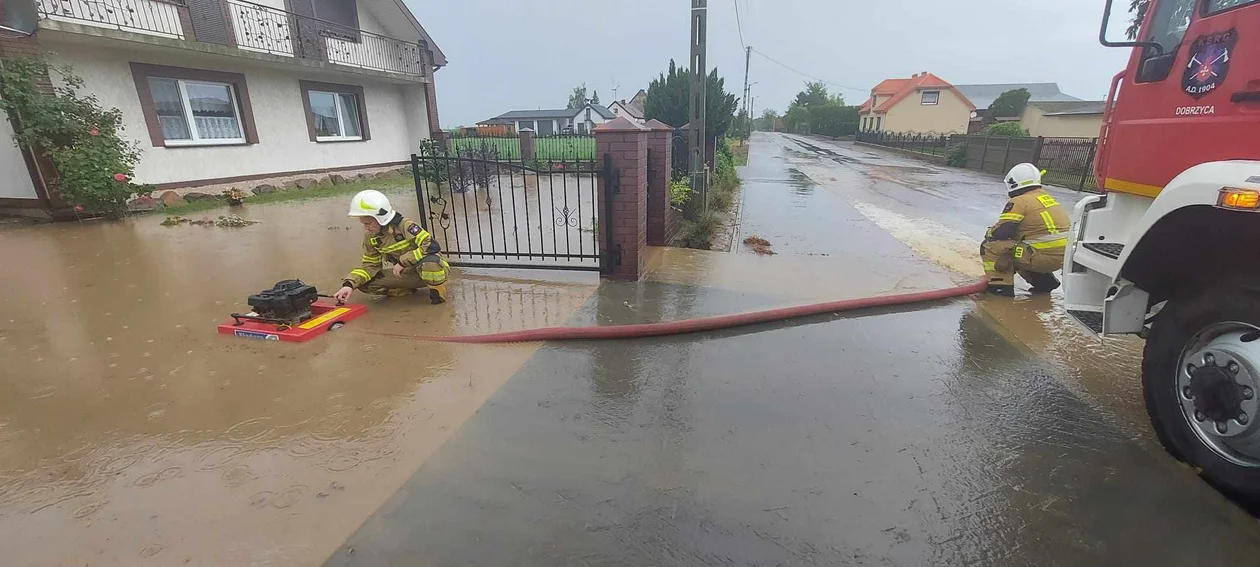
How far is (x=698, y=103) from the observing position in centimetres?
826

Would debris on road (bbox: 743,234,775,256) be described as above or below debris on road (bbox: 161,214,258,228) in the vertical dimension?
below

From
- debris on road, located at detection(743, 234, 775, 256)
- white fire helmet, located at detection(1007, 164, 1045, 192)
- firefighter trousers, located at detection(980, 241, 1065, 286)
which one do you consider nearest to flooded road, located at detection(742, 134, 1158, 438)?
firefighter trousers, located at detection(980, 241, 1065, 286)

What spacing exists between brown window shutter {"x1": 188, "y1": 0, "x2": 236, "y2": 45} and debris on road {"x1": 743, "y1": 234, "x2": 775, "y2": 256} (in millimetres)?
11336

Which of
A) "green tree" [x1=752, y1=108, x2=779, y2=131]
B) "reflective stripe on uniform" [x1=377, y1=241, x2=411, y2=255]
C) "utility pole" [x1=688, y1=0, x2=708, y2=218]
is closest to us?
"reflective stripe on uniform" [x1=377, y1=241, x2=411, y2=255]

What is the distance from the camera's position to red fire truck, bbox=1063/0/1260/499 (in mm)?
2086

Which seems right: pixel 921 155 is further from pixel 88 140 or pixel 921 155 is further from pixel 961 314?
pixel 88 140

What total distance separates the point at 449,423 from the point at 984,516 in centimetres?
250

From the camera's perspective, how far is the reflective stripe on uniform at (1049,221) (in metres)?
4.78

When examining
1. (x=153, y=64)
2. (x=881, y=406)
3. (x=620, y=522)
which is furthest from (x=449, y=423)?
(x=153, y=64)

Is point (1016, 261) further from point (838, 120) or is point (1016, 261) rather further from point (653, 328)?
point (838, 120)

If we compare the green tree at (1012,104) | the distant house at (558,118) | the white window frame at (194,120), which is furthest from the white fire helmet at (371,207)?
the distant house at (558,118)

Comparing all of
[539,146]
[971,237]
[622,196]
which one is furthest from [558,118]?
[622,196]

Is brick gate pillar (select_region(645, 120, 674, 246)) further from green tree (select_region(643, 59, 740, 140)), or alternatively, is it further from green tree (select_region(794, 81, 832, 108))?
green tree (select_region(794, 81, 832, 108))

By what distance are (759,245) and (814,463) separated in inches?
191
